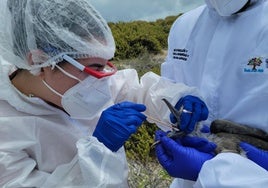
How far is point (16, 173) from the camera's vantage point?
180 centimetres

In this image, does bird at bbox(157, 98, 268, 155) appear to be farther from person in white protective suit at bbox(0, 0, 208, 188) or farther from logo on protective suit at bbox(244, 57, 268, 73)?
logo on protective suit at bbox(244, 57, 268, 73)

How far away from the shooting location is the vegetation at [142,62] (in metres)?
4.46

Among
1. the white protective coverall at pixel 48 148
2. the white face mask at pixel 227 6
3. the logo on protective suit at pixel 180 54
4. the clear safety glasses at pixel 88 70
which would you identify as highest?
the white face mask at pixel 227 6

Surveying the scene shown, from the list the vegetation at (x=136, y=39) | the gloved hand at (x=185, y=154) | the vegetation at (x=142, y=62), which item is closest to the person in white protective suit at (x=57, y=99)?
the gloved hand at (x=185, y=154)

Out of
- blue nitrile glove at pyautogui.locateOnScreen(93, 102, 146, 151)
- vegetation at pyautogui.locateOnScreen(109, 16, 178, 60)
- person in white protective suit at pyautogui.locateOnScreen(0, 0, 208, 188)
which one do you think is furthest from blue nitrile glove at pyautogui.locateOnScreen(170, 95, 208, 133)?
vegetation at pyautogui.locateOnScreen(109, 16, 178, 60)

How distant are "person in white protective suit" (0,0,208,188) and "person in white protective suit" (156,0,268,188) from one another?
14cm

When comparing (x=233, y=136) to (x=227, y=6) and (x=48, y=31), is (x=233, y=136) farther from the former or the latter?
(x=48, y=31)

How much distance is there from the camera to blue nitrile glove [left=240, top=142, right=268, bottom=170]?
171 centimetres

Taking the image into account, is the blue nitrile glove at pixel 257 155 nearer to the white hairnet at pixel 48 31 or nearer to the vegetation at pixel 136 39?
the white hairnet at pixel 48 31

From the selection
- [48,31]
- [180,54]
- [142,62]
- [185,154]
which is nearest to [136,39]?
[142,62]

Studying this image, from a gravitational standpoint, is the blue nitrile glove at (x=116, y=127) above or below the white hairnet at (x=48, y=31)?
below

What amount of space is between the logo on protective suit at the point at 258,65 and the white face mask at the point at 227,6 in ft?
0.87

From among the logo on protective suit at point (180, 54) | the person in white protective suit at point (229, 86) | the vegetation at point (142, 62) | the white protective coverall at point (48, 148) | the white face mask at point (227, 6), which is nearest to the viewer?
the person in white protective suit at point (229, 86)

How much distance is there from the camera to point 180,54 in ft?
7.29
